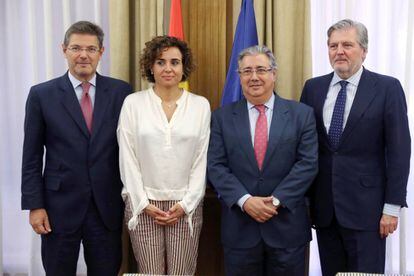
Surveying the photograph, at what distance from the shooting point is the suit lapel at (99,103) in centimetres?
224

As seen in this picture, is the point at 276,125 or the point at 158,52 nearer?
the point at 276,125

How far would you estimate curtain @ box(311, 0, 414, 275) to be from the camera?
9.49ft

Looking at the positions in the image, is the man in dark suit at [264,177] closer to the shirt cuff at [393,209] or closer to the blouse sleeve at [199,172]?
the blouse sleeve at [199,172]

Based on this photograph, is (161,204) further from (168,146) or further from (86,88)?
(86,88)

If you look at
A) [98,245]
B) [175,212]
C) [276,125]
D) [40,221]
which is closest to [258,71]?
[276,125]

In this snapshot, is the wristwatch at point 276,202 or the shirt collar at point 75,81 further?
the shirt collar at point 75,81

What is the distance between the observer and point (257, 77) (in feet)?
7.03

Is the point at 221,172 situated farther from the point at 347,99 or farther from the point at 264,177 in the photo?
the point at 347,99

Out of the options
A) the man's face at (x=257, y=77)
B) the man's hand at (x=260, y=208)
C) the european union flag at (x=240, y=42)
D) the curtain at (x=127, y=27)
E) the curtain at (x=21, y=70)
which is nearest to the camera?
the man's hand at (x=260, y=208)

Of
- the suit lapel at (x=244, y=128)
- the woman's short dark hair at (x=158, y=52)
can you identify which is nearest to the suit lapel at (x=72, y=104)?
the woman's short dark hair at (x=158, y=52)

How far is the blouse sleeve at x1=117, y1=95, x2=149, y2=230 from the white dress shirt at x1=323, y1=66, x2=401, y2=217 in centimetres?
97

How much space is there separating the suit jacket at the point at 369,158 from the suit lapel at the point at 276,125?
24cm

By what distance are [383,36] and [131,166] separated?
191 centimetres

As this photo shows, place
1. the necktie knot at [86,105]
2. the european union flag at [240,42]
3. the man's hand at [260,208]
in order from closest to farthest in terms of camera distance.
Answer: the man's hand at [260,208]
the necktie knot at [86,105]
the european union flag at [240,42]
